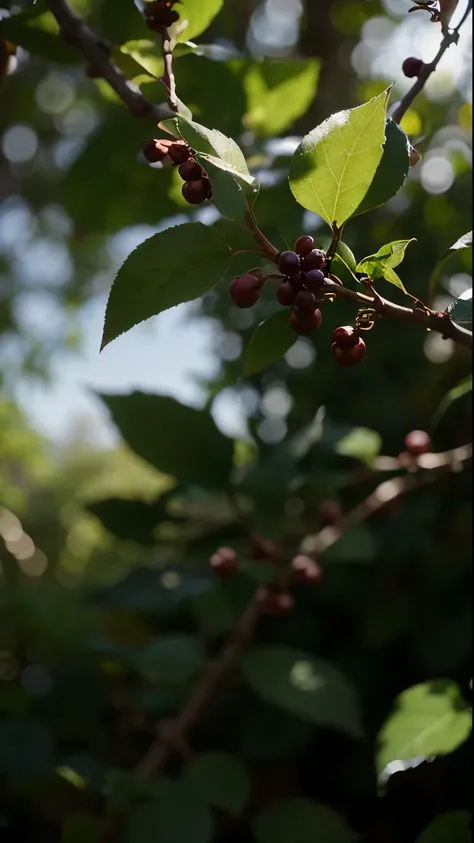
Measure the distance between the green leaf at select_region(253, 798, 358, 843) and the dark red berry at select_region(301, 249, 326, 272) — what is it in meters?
0.48

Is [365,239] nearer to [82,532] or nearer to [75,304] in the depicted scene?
[82,532]

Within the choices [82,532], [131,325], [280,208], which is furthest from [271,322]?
[82,532]

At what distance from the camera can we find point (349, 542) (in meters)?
0.72

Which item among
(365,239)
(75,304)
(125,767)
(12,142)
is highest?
(12,142)

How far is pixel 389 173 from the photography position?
43 cm

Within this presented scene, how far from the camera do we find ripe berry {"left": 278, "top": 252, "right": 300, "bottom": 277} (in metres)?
0.38

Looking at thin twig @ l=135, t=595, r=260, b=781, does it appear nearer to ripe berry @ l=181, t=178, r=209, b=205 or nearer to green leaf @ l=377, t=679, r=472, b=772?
green leaf @ l=377, t=679, r=472, b=772

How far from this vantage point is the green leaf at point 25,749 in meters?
0.67

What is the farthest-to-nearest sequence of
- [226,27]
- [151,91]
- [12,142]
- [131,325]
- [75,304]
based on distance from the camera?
[75,304] → [12,142] → [226,27] → [151,91] → [131,325]

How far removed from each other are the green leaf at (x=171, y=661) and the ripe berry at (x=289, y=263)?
0.45 meters

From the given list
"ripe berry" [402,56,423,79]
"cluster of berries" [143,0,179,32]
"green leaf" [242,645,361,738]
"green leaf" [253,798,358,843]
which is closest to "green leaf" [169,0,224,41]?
"cluster of berries" [143,0,179,32]

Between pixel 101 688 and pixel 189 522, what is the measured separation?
8.2 inches

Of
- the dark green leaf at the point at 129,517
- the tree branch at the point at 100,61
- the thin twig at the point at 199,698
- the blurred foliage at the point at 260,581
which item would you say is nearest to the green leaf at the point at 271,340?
the blurred foliage at the point at 260,581

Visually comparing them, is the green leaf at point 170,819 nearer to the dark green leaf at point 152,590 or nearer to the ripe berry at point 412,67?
the dark green leaf at point 152,590
